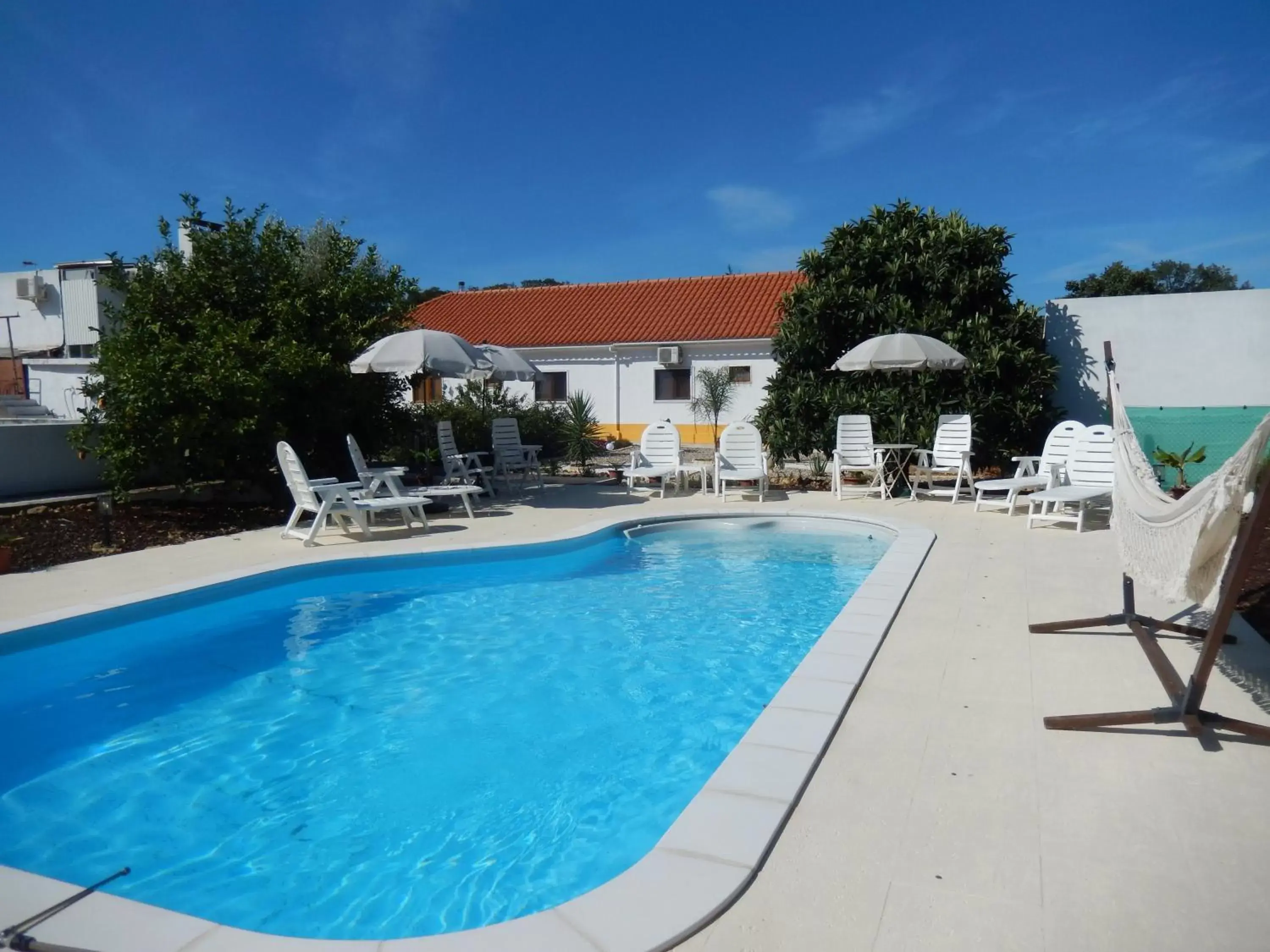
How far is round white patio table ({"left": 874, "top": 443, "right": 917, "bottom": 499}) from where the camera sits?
11.9 m

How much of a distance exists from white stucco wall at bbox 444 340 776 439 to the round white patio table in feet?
29.3

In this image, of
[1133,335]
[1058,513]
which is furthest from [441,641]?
[1133,335]

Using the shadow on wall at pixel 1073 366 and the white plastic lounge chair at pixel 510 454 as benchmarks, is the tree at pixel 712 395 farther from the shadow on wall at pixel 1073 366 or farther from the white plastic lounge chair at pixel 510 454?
the shadow on wall at pixel 1073 366

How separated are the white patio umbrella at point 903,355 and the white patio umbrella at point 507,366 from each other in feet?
16.3

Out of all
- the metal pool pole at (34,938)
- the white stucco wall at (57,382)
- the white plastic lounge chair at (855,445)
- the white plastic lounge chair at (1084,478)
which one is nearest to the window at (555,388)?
the white stucco wall at (57,382)

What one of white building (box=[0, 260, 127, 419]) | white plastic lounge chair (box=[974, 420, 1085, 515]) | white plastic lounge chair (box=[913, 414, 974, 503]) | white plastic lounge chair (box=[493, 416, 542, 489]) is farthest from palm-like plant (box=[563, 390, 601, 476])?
white building (box=[0, 260, 127, 419])

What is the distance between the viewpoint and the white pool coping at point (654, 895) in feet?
7.31

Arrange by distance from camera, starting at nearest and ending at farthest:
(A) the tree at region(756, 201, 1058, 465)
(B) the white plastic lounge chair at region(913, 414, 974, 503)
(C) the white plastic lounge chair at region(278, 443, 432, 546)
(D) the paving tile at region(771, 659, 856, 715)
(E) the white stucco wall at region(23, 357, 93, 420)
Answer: (D) the paving tile at region(771, 659, 856, 715), (C) the white plastic lounge chair at region(278, 443, 432, 546), (B) the white plastic lounge chair at region(913, 414, 974, 503), (A) the tree at region(756, 201, 1058, 465), (E) the white stucco wall at region(23, 357, 93, 420)

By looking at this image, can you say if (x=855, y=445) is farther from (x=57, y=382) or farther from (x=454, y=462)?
(x=57, y=382)

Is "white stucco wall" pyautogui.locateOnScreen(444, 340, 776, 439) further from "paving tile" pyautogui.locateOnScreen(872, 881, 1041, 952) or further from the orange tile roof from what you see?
"paving tile" pyautogui.locateOnScreen(872, 881, 1041, 952)

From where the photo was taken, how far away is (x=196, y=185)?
10.5 m

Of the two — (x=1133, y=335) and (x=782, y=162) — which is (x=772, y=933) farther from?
(x=782, y=162)

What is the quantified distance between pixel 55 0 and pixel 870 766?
13.4 m

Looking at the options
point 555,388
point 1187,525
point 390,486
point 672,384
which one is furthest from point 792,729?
point 555,388
